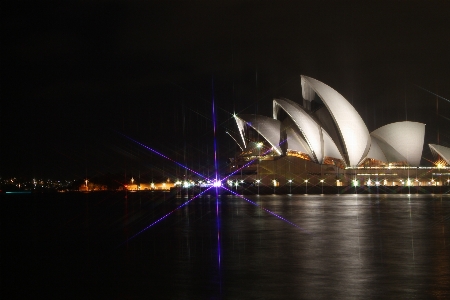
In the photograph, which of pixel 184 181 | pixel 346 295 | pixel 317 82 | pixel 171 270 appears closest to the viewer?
pixel 346 295

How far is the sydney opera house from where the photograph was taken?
6062cm

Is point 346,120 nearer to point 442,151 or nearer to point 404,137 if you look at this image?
point 404,137

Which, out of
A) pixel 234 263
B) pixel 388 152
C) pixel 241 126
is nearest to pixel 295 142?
pixel 241 126

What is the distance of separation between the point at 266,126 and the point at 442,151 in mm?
26239

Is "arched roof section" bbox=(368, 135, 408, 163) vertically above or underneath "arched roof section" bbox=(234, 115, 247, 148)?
underneath

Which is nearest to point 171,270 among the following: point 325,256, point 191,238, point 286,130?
point 325,256

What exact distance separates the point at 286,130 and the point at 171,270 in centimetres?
5755

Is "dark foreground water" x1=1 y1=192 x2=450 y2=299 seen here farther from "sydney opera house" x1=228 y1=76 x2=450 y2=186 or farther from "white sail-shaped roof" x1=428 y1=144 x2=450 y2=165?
"white sail-shaped roof" x1=428 y1=144 x2=450 y2=165

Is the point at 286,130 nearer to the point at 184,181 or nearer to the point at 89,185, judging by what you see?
the point at 184,181

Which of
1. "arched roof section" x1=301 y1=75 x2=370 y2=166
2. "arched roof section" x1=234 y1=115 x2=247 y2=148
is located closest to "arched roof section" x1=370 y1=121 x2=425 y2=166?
"arched roof section" x1=301 y1=75 x2=370 y2=166

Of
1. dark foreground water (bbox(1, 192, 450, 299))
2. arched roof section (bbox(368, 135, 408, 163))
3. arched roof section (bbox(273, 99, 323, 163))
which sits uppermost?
arched roof section (bbox(273, 99, 323, 163))

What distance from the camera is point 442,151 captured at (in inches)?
2992

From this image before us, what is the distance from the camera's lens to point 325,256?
10.4 metres

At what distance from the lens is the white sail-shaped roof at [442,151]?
248 ft
